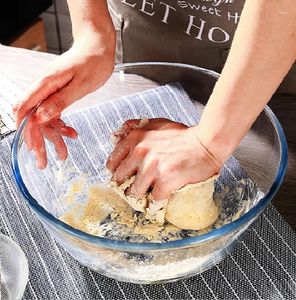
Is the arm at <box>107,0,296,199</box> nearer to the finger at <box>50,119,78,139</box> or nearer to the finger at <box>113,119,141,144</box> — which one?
the finger at <box>113,119,141,144</box>

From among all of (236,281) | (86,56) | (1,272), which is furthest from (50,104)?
(236,281)

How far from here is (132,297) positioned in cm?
71

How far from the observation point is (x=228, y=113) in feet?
2.25

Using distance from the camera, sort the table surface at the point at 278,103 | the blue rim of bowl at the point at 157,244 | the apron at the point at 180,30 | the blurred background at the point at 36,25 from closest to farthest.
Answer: the blue rim of bowl at the point at 157,244
the table surface at the point at 278,103
the apron at the point at 180,30
the blurred background at the point at 36,25

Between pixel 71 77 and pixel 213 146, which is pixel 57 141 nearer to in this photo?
pixel 71 77

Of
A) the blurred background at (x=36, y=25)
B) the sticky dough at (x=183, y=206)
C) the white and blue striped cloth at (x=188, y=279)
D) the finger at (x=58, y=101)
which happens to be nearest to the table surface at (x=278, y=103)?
the white and blue striped cloth at (x=188, y=279)

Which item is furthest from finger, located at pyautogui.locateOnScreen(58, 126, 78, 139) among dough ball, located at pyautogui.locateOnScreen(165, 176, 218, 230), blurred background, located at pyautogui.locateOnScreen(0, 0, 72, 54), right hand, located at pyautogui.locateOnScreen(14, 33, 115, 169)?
blurred background, located at pyautogui.locateOnScreen(0, 0, 72, 54)

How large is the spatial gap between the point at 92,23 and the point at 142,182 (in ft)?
0.96

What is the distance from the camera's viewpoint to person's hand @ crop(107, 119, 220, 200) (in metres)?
0.70

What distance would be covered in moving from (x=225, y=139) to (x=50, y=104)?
0.79 ft

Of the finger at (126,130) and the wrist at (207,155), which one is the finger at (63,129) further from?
the wrist at (207,155)

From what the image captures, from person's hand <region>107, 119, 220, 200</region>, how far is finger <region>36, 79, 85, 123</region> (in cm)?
10

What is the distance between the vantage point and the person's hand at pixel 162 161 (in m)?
0.70

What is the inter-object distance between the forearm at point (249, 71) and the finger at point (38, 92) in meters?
0.21
